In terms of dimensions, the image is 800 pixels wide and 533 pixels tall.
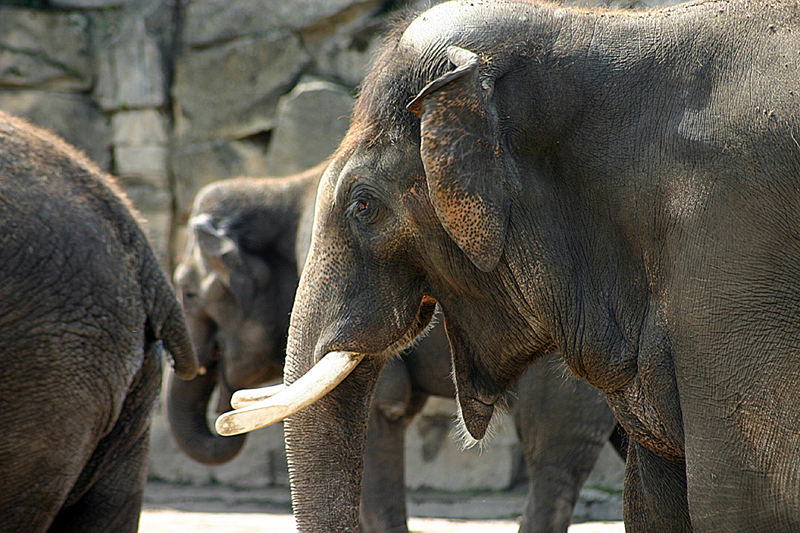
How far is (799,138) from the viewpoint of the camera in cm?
167

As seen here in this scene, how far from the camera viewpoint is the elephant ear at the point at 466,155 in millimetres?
1847

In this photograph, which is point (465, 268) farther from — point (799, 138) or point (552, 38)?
point (799, 138)

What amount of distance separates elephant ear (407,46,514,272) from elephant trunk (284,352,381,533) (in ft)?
1.66

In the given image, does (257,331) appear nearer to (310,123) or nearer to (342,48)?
(310,123)

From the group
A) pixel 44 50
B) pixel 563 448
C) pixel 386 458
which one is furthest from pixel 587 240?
pixel 44 50

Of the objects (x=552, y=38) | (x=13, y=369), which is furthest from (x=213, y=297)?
(x=552, y=38)

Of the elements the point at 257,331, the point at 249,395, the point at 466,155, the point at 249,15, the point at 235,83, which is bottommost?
the point at 257,331

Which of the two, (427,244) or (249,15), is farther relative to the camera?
(249,15)

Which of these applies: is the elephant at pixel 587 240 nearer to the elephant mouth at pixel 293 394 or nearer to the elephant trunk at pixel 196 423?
the elephant mouth at pixel 293 394

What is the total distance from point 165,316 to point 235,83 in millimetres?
4253

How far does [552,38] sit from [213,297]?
3.31 metres

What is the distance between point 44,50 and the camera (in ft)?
23.3

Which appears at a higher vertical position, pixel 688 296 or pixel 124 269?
pixel 688 296

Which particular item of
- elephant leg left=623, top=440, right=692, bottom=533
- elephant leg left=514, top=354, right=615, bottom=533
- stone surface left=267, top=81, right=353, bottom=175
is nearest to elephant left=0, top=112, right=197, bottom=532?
elephant leg left=623, top=440, right=692, bottom=533
